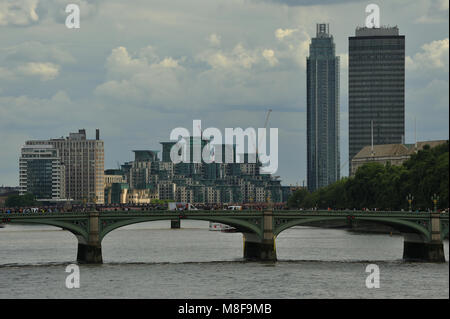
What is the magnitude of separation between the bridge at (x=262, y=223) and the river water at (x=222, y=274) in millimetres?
2113

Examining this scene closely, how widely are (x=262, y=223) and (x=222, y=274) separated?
55.3ft

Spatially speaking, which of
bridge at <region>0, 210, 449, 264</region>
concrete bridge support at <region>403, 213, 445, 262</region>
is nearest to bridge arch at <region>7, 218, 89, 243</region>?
bridge at <region>0, 210, 449, 264</region>

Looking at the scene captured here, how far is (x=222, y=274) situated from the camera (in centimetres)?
10556

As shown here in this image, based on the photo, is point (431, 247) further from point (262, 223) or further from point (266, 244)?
point (262, 223)

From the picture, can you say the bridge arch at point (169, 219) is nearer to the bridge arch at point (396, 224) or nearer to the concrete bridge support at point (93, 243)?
the concrete bridge support at point (93, 243)

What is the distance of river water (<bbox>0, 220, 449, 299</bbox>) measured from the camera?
89438mm

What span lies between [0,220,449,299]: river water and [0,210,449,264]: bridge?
2.11 meters

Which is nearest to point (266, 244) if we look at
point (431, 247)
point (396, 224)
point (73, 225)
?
point (396, 224)

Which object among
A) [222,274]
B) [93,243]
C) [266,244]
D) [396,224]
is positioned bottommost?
[222,274]

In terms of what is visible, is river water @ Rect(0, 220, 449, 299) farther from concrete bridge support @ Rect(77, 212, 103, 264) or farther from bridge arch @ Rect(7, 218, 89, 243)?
bridge arch @ Rect(7, 218, 89, 243)
